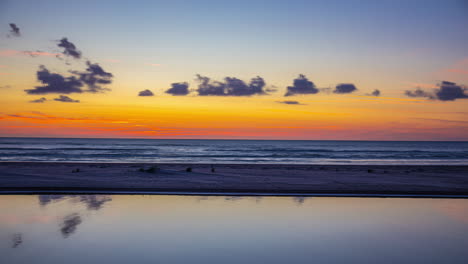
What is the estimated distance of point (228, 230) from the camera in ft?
21.1

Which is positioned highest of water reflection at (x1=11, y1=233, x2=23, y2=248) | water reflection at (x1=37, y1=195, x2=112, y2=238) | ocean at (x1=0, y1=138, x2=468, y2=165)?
water reflection at (x1=37, y1=195, x2=112, y2=238)

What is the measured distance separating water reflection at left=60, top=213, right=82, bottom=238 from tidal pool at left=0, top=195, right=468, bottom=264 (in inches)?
0.8

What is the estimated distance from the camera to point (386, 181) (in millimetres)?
13430

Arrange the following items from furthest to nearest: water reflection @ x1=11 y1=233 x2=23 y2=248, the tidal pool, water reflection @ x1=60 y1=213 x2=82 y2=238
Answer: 1. water reflection @ x1=60 y1=213 x2=82 y2=238
2. water reflection @ x1=11 y1=233 x2=23 y2=248
3. the tidal pool

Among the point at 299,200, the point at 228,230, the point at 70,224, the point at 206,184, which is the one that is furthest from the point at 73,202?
the point at 299,200

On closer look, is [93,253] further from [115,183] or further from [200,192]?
[115,183]

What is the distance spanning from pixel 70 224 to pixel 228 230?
3.57m

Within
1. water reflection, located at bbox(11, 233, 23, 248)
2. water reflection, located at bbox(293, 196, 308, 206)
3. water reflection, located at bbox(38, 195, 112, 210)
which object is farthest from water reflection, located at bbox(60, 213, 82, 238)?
water reflection, located at bbox(293, 196, 308, 206)

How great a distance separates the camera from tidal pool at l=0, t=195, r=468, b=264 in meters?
5.03

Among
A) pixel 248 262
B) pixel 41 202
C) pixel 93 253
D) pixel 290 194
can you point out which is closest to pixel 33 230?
pixel 93 253

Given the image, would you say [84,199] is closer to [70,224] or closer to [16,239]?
[70,224]

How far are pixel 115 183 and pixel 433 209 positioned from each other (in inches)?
441

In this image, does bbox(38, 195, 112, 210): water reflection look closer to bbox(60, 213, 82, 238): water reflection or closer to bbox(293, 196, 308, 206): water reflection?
bbox(60, 213, 82, 238): water reflection

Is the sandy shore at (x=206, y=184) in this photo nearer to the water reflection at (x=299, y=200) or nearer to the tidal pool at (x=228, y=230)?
the water reflection at (x=299, y=200)
